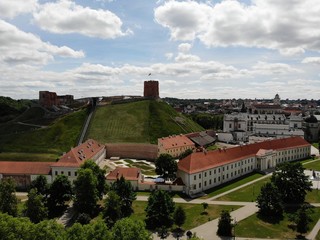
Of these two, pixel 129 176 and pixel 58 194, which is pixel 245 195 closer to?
pixel 129 176

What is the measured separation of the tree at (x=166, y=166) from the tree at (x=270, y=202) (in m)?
21.0

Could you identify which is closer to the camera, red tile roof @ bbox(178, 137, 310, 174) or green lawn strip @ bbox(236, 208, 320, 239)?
green lawn strip @ bbox(236, 208, 320, 239)

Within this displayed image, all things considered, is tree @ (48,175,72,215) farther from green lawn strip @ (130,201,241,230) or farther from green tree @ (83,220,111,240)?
green tree @ (83,220,111,240)

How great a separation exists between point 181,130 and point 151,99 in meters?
30.5

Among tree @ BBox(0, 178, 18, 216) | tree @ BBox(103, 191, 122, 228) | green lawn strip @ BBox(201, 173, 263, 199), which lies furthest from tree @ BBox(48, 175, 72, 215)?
green lawn strip @ BBox(201, 173, 263, 199)

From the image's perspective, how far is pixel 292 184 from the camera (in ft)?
202

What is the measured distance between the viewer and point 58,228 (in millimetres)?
36938

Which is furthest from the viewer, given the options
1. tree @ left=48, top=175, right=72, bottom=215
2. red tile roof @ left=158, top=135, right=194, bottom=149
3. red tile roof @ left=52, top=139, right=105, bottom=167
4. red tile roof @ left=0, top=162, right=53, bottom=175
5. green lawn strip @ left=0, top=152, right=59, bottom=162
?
red tile roof @ left=158, top=135, right=194, bottom=149

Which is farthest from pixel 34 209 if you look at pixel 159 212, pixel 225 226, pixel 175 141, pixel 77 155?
pixel 175 141

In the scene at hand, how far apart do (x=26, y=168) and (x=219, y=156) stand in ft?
146

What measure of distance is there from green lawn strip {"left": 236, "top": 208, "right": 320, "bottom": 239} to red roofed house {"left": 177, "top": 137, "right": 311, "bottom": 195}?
16183 mm

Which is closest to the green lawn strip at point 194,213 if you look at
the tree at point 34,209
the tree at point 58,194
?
the tree at point 58,194

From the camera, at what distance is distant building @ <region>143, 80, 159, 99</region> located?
508 ft

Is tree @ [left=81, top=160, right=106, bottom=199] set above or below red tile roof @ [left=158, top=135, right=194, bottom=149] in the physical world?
below
